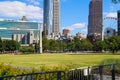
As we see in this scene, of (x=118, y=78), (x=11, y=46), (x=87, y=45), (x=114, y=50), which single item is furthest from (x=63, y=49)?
(x=118, y=78)

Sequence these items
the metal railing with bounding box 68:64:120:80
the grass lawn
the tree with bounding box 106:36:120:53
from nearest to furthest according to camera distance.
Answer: the metal railing with bounding box 68:64:120:80, the grass lawn, the tree with bounding box 106:36:120:53

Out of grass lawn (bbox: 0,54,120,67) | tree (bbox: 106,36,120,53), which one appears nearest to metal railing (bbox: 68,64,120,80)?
grass lawn (bbox: 0,54,120,67)

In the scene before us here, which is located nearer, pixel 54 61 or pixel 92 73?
pixel 92 73

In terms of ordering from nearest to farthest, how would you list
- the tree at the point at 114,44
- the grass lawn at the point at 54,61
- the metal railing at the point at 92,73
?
the metal railing at the point at 92,73
the grass lawn at the point at 54,61
the tree at the point at 114,44

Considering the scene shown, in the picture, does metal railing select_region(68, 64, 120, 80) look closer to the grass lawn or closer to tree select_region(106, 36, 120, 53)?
the grass lawn

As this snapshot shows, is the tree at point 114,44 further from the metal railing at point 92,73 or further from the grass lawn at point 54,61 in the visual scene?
the metal railing at point 92,73

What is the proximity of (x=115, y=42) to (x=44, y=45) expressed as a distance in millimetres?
47517

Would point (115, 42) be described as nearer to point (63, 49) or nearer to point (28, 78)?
point (63, 49)

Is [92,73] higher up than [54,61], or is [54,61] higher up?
[92,73]

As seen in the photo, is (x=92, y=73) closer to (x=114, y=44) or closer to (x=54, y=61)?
(x=54, y=61)

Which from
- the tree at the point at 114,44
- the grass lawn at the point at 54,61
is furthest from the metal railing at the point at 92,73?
the tree at the point at 114,44

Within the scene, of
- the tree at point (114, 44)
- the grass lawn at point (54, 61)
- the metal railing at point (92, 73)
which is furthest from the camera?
the tree at point (114, 44)

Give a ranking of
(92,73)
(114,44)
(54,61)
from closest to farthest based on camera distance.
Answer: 1. (92,73)
2. (54,61)
3. (114,44)

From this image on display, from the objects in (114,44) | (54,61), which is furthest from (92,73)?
(114,44)
